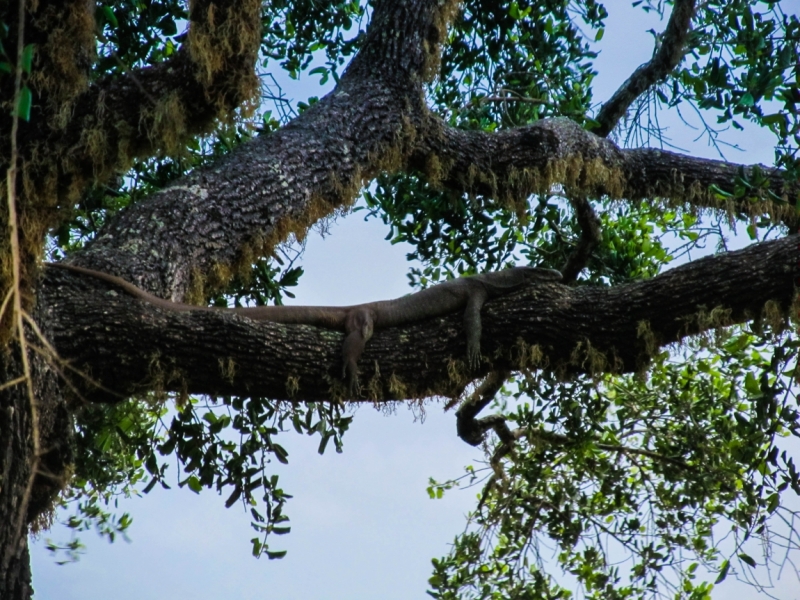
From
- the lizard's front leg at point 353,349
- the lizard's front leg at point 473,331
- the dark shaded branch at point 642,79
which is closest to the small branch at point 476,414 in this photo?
the lizard's front leg at point 473,331

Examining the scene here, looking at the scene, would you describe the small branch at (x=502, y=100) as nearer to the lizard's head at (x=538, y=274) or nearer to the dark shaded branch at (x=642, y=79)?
the dark shaded branch at (x=642, y=79)

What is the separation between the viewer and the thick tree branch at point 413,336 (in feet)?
14.3

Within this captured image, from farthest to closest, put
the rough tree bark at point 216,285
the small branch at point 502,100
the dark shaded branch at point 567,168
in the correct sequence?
the small branch at point 502,100
the dark shaded branch at point 567,168
the rough tree bark at point 216,285

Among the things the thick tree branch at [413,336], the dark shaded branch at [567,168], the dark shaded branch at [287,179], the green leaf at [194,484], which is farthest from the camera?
the dark shaded branch at [567,168]

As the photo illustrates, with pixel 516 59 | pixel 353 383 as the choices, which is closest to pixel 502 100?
pixel 516 59

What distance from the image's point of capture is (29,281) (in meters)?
3.85

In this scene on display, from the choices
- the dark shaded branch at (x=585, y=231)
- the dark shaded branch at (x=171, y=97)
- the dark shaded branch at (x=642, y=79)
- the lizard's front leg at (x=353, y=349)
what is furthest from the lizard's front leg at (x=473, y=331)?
the dark shaded branch at (x=642, y=79)

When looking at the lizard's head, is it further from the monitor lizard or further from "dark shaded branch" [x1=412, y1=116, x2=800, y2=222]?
"dark shaded branch" [x1=412, y1=116, x2=800, y2=222]

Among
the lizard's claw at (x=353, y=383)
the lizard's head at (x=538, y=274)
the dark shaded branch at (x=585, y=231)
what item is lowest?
the lizard's claw at (x=353, y=383)

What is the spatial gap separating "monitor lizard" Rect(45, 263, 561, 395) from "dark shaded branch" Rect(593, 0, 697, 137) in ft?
5.50

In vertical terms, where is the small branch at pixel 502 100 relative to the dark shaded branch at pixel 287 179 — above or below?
above

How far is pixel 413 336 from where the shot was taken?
16.1 feet

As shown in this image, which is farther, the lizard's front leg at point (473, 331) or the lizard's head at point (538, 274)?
the lizard's head at point (538, 274)

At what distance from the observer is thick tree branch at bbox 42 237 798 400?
4355mm
